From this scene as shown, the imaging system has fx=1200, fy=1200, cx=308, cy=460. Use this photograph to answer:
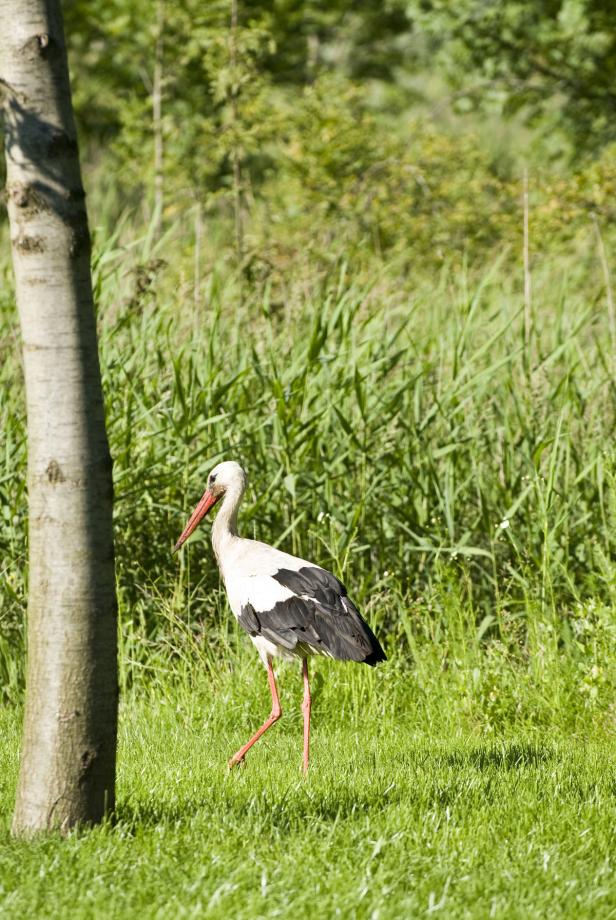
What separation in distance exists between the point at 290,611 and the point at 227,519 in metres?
0.83

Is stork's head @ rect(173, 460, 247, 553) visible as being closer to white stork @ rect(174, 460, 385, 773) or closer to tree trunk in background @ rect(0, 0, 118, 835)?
white stork @ rect(174, 460, 385, 773)

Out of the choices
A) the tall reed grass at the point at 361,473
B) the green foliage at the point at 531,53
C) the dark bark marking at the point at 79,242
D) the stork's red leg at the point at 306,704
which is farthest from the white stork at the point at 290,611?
the green foliage at the point at 531,53

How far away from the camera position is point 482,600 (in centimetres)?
707

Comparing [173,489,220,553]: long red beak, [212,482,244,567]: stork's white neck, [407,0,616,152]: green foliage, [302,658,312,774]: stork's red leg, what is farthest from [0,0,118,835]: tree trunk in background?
[407,0,616,152]: green foliage

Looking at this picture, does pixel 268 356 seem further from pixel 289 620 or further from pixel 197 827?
pixel 197 827

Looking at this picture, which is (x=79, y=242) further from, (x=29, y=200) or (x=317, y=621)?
(x=317, y=621)

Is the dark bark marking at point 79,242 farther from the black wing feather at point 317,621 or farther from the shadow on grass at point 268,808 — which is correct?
the black wing feather at point 317,621

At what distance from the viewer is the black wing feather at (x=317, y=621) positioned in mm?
5035

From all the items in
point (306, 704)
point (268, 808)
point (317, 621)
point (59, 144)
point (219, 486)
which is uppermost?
point (59, 144)

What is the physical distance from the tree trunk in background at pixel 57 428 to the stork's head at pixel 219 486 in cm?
227

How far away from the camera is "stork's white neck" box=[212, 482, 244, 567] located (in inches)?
233

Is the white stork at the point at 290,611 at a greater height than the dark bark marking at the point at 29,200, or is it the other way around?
the dark bark marking at the point at 29,200

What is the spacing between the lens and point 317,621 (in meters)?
5.19

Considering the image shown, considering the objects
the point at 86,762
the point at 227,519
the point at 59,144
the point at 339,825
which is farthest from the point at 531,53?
the point at 86,762
